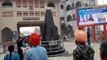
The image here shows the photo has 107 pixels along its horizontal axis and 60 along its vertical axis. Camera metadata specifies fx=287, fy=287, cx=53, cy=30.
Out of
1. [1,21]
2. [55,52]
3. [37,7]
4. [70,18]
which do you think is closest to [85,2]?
[70,18]

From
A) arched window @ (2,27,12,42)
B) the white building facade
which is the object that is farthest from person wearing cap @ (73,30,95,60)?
the white building facade

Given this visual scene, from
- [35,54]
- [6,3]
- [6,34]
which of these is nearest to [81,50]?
[35,54]

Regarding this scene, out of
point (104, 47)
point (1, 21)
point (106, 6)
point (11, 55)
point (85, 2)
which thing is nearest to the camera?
point (104, 47)

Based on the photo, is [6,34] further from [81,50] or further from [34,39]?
[81,50]

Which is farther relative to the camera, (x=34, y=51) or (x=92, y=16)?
(x=92, y=16)

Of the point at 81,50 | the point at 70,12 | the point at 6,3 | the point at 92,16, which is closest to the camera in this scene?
the point at 81,50

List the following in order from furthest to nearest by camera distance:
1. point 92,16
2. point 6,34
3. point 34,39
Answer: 1. point 6,34
2. point 92,16
3. point 34,39

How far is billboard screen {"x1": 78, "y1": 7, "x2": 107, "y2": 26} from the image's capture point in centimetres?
3247

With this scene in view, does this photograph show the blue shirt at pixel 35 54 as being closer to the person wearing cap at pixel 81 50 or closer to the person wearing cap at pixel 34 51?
the person wearing cap at pixel 34 51

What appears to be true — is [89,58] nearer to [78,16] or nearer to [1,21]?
[78,16]

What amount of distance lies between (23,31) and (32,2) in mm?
6860

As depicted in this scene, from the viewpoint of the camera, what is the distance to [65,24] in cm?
6319

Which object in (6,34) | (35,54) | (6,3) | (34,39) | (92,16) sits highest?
(6,3)

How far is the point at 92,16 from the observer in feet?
108
